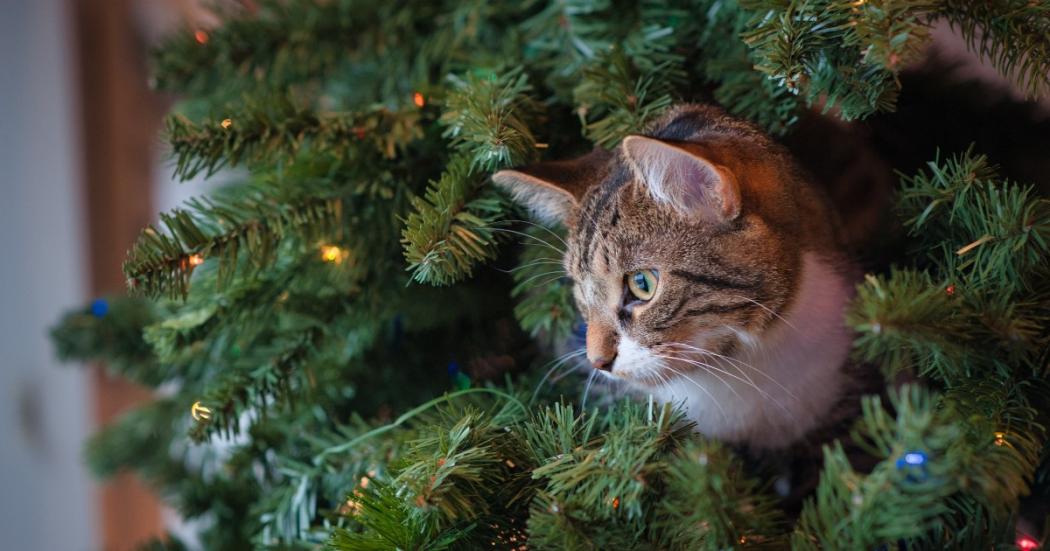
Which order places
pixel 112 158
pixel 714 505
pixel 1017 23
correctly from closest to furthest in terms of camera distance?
pixel 714 505
pixel 1017 23
pixel 112 158

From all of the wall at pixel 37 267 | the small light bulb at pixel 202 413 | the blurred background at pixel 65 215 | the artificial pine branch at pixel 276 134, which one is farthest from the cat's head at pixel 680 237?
the wall at pixel 37 267

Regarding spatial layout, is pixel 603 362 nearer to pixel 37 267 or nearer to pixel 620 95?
pixel 620 95

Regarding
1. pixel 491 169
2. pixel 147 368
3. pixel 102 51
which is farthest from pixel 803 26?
pixel 102 51

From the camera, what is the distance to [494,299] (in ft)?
2.50

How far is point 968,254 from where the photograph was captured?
524 mm

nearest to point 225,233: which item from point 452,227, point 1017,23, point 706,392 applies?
point 452,227

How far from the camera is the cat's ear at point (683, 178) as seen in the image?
0.58 m

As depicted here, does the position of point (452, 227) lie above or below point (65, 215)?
above

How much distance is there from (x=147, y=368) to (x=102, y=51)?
91 centimetres

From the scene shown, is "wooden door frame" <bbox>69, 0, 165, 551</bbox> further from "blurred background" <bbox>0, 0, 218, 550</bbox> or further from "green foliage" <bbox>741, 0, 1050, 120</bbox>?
"green foliage" <bbox>741, 0, 1050, 120</bbox>

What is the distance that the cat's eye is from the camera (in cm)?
66

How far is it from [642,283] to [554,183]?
0.12 meters

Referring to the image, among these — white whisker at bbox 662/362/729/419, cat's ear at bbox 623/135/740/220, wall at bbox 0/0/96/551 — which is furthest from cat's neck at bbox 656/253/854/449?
wall at bbox 0/0/96/551

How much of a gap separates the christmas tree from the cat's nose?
33 millimetres
